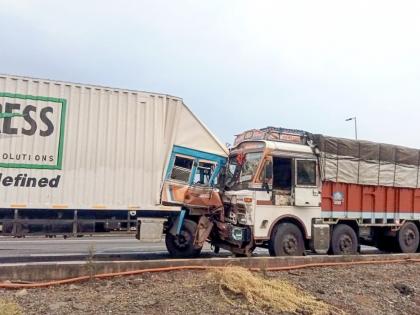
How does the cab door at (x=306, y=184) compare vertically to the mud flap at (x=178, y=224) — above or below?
above

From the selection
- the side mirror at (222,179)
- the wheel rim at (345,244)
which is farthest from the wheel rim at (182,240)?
the wheel rim at (345,244)

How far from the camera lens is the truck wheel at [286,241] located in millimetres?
11234

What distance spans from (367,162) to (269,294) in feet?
24.6

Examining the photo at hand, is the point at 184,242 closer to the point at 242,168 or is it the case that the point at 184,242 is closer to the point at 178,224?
the point at 178,224

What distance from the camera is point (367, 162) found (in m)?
13.2

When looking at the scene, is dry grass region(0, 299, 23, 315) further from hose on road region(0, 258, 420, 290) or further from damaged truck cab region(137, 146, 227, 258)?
damaged truck cab region(137, 146, 227, 258)

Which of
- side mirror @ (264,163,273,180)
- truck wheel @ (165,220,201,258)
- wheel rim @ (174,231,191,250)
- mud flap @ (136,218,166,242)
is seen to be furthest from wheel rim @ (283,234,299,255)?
mud flap @ (136,218,166,242)

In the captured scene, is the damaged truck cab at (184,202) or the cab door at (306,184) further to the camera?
the cab door at (306,184)

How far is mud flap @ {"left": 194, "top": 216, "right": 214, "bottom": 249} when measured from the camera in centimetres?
1150

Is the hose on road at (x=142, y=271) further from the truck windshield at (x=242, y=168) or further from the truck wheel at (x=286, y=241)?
the truck windshield at (x=242, y=168)

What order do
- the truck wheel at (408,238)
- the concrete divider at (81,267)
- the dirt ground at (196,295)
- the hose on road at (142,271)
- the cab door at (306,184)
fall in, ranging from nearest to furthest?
the dirt ground at (196,295), the hose on road at (142,271), the concrete divider at (81,267), the cab door at (306,184), the truck wheel at (408,238)

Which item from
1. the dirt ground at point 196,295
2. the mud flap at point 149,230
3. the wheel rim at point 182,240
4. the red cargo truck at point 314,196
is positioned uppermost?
the red cargo truck at point 314,196

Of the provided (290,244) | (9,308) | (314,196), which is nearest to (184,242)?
(290,244)

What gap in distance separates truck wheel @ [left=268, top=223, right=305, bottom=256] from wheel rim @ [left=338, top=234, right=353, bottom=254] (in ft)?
4.44
